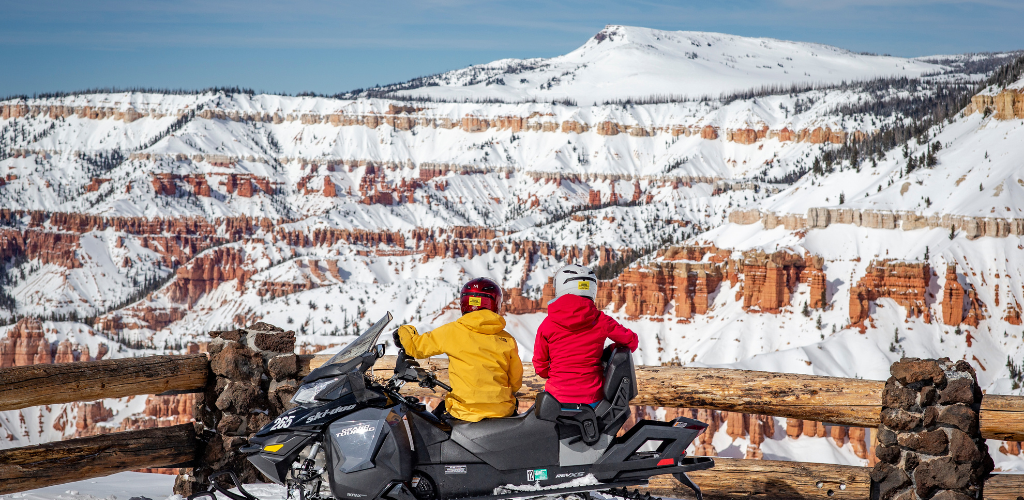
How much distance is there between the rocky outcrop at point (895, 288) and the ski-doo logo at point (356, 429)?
59140mm

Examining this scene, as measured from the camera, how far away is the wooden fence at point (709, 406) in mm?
8398

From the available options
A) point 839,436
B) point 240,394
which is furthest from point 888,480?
point 839,436

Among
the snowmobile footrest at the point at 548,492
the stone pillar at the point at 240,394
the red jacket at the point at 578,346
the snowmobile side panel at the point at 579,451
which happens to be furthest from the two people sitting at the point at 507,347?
the stone pillar at the point at 240,394

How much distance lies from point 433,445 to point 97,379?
4.07 m

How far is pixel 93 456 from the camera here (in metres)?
8.42

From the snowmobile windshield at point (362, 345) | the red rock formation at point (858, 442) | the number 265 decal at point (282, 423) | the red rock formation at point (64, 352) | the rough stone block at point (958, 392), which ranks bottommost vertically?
the red rock formation at point (64, 352)

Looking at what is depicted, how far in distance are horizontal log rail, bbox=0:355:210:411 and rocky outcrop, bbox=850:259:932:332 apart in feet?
190

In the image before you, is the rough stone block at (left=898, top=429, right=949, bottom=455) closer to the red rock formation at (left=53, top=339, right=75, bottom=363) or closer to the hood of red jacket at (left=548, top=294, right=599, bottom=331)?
the hood of red jacket at (left=548, top=294, right=599, bottom=331)

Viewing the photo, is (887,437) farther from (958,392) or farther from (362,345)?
(362,345)

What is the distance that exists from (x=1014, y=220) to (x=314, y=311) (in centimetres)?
9185

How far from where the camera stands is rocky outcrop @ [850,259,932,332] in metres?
61.0

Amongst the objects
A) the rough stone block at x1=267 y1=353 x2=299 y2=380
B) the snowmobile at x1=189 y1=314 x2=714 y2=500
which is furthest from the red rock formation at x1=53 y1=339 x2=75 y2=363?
the snowmobile at x1=189 y1=314 x2=714 y2=500

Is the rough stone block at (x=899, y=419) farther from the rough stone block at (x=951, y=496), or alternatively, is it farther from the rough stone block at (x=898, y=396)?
the rough stone block at (x=951, y=496)

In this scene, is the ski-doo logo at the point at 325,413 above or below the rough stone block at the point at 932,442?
above
